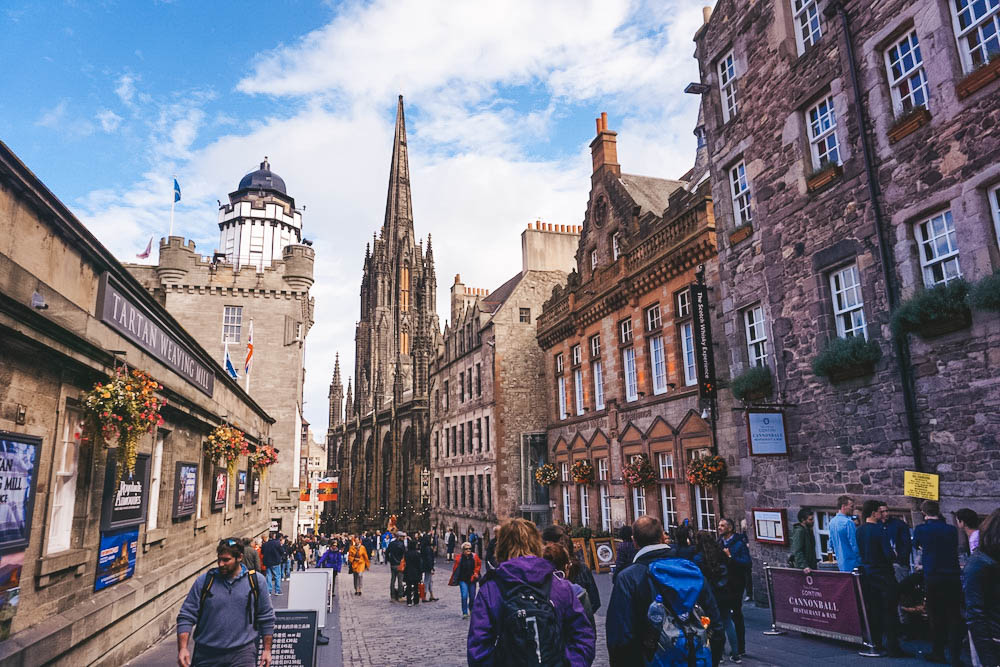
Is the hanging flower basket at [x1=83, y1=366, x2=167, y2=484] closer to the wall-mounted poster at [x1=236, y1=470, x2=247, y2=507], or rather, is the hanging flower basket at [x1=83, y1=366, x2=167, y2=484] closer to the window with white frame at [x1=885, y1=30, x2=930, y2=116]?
the wall-mounted poster at [x1=236, y1=470, x2=247, y2=507]

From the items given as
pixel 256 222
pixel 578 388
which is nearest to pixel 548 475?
pixel 578 388

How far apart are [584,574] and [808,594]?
4.81 m

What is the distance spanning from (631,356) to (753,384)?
761 cm

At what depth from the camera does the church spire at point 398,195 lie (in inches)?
4114

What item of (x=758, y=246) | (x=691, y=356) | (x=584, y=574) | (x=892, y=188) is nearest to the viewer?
(x=584, y=574)

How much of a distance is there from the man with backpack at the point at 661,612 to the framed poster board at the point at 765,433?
918 centimetres

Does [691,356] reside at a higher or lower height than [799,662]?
higher

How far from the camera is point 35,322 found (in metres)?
6.06

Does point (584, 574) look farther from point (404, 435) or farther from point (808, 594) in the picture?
point (404, 435)

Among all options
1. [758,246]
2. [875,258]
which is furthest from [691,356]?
[875,258]

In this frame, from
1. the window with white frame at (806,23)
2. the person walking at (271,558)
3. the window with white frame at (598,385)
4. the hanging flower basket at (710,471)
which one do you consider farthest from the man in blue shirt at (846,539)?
the window with white frame at (598,385)

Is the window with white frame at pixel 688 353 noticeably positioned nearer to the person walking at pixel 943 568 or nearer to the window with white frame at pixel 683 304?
the window with white frame at pixel 683 304

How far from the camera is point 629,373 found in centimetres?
2159

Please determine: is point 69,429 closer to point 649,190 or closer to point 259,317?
point 649,190
